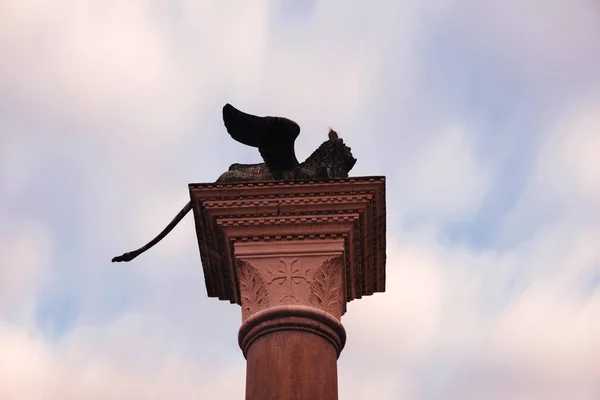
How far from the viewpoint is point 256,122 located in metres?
9.31

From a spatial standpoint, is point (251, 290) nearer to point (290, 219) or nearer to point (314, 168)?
point (290, 219)

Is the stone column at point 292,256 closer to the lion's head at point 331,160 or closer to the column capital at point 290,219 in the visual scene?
the column capital at point 290,219

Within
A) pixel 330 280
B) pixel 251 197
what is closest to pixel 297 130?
pixel 251 197

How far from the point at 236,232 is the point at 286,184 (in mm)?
737

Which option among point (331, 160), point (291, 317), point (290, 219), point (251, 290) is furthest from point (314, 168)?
point (291, 317)

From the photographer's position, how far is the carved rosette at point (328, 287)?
8.19m

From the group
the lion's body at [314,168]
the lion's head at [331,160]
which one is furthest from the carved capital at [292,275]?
the lion's head at [331,160]

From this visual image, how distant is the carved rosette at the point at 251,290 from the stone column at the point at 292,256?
1 centimetres

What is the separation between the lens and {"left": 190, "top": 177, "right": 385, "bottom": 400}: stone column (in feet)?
25.7

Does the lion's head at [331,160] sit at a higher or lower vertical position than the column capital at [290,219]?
higher

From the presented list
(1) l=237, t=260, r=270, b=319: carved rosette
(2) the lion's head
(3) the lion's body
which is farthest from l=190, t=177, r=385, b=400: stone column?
(2) the lion's head

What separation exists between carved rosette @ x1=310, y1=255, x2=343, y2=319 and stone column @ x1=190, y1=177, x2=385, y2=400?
0.03ft

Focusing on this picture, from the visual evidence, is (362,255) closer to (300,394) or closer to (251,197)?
(251,197)

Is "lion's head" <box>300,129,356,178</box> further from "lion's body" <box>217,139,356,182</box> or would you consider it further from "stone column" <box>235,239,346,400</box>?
"stone column" <box>235,239,346,400</box>
